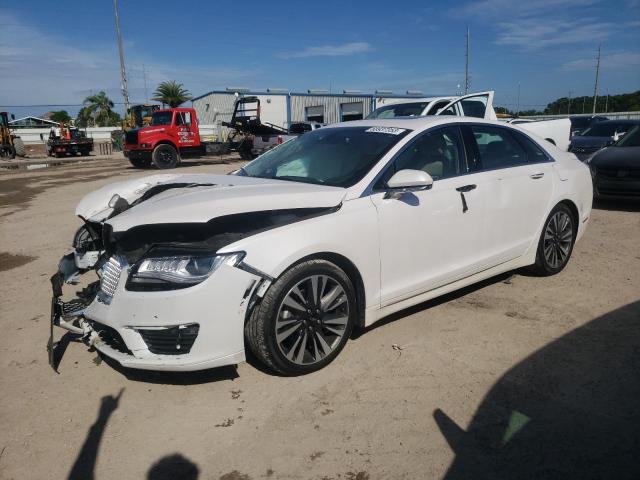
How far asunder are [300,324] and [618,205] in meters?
8.22

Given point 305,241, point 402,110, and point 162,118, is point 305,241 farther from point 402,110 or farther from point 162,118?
point 162,118

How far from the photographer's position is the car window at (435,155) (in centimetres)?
373

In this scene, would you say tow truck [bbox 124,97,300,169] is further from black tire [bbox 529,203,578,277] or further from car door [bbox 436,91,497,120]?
black tire [bbox 529,203,578,277]

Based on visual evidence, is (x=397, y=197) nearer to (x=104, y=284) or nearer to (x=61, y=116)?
(x=104, y=284)

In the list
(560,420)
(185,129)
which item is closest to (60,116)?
(185,129)

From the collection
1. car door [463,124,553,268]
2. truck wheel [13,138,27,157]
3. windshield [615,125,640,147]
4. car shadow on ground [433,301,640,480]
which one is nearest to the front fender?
car shadow on ground [433,301,640,480]

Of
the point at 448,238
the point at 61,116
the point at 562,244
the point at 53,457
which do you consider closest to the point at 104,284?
the point at 53,457

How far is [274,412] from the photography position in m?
2.86

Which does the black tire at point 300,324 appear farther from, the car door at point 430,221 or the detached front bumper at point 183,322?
the car door at point 430,221

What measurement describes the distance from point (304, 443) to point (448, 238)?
6.31 ft

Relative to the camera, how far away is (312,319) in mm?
3143

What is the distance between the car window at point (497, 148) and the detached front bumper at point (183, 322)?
7.87ft

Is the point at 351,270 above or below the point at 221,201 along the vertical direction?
below

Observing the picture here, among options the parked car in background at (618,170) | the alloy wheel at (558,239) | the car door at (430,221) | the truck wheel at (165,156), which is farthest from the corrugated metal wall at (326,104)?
the car door at (430,221)
